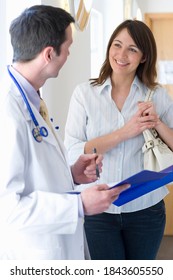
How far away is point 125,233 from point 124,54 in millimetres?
740

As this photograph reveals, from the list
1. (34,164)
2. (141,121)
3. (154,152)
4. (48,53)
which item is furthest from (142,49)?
(34,164)

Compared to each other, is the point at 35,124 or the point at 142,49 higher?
the point at 142,49

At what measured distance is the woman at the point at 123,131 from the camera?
77.3 inches

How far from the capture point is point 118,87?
209cm

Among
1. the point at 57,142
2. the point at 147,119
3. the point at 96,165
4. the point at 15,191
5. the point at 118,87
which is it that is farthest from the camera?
the point at 118,87

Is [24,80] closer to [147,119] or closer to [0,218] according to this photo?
[0,218]

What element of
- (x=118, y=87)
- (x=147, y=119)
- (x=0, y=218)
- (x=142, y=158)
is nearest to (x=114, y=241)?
(x=142, y=158)

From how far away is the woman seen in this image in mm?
1964

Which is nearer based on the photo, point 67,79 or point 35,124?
point 35,124

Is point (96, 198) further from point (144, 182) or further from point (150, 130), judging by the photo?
point (150, 130)

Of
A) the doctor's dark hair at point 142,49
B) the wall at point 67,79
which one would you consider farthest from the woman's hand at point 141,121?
the wall at point 67,79

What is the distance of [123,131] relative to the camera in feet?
6.31

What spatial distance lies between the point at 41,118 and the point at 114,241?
765 millimetres

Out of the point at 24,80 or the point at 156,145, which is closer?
the point at 24,80
